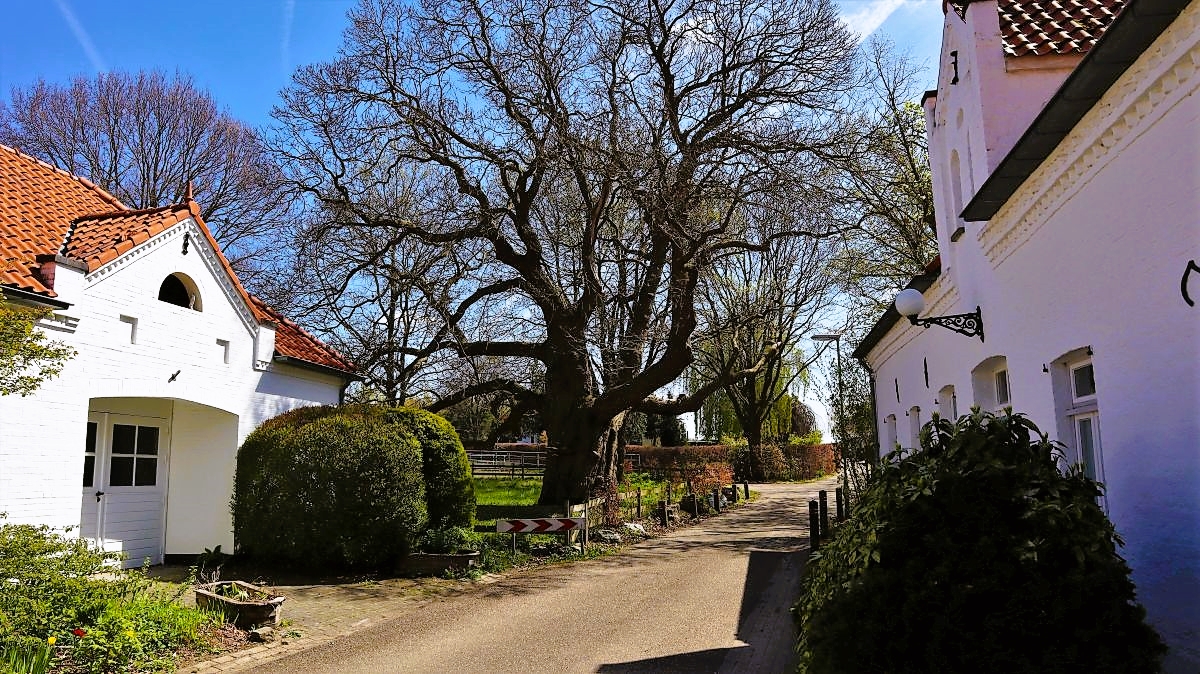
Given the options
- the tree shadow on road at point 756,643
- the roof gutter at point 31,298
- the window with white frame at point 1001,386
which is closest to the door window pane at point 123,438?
the roof gutter at point 31,298

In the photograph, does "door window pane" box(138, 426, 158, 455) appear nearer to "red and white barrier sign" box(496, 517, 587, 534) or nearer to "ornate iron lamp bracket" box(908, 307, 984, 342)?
"red and white barrier sign" box(496, 517, 587, 534)

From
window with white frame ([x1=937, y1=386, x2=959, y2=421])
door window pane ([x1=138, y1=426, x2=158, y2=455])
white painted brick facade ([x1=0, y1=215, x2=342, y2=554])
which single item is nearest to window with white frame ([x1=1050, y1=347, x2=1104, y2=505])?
window with white frame ([x1=937, y1=386, x2=959, y2=421])

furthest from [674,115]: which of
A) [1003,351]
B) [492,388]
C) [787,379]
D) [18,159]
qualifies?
[787,379]

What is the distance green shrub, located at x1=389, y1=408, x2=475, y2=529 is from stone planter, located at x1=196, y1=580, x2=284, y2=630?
4000 mm

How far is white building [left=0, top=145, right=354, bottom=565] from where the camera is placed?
9750mm

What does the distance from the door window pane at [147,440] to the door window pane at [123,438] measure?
14 centimetres

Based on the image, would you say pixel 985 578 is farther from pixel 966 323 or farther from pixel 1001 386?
pixel 1001 386

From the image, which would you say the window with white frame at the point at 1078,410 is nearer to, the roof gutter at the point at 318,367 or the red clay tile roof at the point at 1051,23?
the red clay tile roof at the point at 1051,23

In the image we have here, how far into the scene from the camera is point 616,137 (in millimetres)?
14703

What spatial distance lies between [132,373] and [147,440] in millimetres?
2388

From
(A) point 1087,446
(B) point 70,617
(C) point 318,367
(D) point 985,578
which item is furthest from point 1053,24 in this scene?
(C) point 318,367

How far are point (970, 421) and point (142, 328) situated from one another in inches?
423

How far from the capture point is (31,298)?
9344 mm

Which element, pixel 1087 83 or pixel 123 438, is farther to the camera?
pixel 123 438
